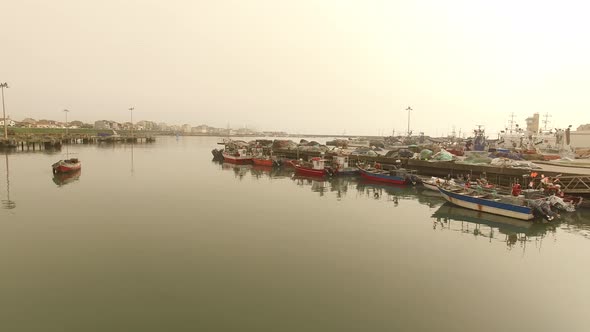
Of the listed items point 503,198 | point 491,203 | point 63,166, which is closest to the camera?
point 503,198

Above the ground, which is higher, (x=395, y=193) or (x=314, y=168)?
(x=314, y=168)

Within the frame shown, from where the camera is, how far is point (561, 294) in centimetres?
1247

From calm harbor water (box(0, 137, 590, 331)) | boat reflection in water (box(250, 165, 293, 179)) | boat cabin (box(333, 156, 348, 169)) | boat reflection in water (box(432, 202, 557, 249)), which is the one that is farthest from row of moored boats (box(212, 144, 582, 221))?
boat reflection in water (box(250, 165, 293, 179))

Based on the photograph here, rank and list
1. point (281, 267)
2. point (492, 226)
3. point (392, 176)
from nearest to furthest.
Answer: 1. point (281, 267)
2. point (492, 226)
3. point (392, 176)

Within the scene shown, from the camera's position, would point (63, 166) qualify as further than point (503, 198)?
Yes

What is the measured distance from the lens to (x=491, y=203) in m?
23.7

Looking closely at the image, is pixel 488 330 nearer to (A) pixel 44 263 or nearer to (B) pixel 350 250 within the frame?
(B) pixel 350 250

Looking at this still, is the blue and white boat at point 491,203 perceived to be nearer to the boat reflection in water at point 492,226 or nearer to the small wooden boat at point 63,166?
the boat reflection in water at point 492,226

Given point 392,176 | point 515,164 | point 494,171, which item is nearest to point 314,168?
point 392,176

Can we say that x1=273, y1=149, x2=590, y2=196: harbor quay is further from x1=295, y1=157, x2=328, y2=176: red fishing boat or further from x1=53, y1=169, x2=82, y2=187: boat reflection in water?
x1=53, y1=169, x2=82, y2=187: boat reflection in water

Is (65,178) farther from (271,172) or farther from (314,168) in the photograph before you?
(314,168)

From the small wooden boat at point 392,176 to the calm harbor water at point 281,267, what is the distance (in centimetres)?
911

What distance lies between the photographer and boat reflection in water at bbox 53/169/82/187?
34.5m

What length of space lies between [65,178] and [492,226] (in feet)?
139
